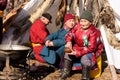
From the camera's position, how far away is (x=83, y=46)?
6160 millimetres

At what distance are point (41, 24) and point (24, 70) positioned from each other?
100 cm

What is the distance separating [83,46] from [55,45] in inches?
25.5

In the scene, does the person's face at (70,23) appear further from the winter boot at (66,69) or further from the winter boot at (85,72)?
the winter boot at (85,72)

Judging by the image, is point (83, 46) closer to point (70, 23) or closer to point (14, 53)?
point (70, 23)

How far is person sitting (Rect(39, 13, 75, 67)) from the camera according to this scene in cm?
659

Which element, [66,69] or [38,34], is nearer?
[66,69]

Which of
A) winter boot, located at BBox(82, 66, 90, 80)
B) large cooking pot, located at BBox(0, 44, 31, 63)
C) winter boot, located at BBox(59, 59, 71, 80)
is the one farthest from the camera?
winter boot, located at BBox(59, 59, 71, 80)

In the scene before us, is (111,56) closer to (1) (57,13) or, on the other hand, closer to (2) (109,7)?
(2) (109,7)

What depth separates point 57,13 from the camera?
7.54 metres

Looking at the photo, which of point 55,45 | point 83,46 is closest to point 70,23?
point 55,45

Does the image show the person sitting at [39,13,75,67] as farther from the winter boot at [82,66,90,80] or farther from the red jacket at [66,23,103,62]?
the winter boot at [82,66,90,80]

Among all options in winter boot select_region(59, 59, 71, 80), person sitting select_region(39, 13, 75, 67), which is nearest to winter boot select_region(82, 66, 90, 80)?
winter boot select_region(59, 59, 71, 80)

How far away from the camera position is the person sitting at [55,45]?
260 inches

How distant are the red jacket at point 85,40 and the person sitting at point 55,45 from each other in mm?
370
